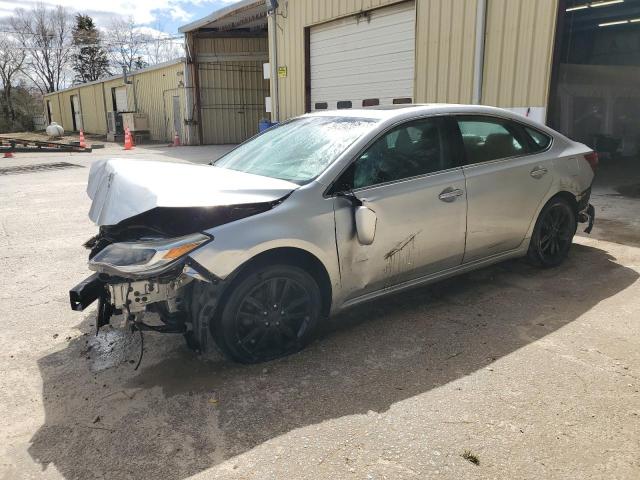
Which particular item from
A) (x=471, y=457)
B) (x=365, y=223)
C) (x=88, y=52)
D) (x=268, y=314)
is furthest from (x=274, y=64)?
(x=88, y=52)

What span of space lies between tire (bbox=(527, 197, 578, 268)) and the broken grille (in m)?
13.4

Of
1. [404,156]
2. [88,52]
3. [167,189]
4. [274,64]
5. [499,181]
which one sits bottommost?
[499,181]

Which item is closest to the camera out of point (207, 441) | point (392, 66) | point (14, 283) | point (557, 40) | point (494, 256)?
point (207, 441)

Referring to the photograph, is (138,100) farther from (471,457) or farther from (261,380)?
(471,457)

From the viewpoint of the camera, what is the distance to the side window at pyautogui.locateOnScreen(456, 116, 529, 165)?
4129mm

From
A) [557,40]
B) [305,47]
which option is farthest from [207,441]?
[305,47]

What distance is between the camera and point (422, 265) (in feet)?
12.5

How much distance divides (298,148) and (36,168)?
1343 cm

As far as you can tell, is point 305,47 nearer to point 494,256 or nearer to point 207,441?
point 494,256

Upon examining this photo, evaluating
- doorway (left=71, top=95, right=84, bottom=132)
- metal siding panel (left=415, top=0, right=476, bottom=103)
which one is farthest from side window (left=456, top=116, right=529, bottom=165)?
doorway (left=71, top=95, right=84, bottom=132)

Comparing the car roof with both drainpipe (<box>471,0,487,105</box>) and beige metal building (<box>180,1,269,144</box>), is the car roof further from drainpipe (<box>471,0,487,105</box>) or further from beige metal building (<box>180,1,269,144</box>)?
beige metal building (<box>180,1,269,144</box>)

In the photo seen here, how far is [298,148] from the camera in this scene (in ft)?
12.6

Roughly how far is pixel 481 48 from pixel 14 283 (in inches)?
320

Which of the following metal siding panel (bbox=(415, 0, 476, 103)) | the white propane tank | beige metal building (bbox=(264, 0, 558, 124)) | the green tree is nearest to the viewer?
beige metal building (bbox=(264, 0, 558, 124))
